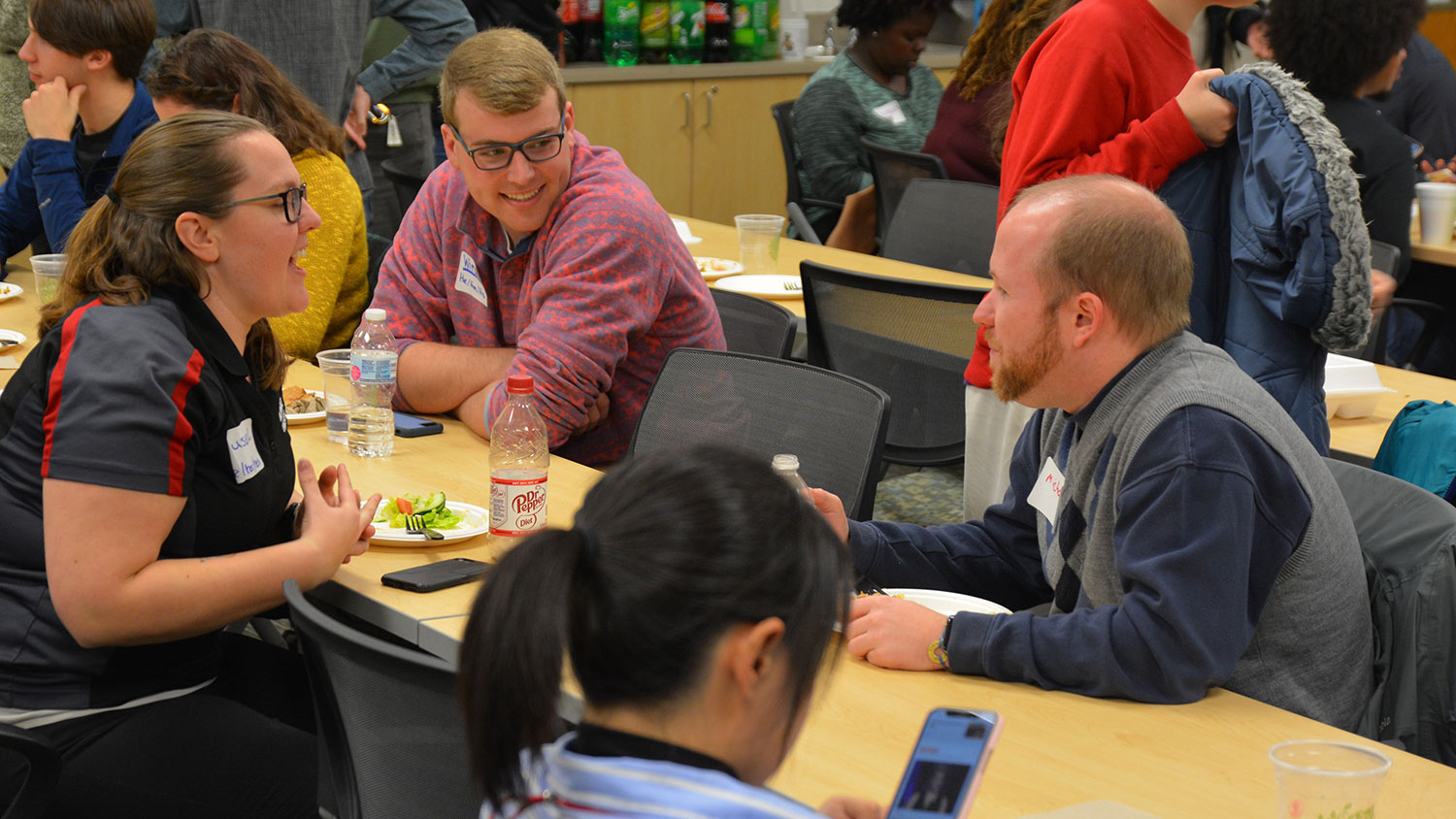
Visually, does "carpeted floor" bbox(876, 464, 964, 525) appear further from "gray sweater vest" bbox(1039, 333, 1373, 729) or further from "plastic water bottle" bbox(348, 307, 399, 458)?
"gray sweater vest" bbox(1039, 333, 1373, 729)

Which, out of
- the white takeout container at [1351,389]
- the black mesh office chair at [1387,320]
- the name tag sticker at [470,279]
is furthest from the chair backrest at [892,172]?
the name tag sticker at [470,279]

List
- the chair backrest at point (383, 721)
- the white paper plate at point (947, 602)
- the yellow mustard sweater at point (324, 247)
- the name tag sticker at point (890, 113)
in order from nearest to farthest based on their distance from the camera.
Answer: the chair backrest at point (383, 721)
the white paper plate at point (947, 602)
the yellow mustard sweater at point (324, 247)
the name tag sticker at point (890, 113)

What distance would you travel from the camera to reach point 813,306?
3.35 meters

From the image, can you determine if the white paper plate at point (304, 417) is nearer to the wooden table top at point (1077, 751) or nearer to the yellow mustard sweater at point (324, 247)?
the yellow mustard sweater at point (324, 247)

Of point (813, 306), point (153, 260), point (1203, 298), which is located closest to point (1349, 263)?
point (1203, 298)

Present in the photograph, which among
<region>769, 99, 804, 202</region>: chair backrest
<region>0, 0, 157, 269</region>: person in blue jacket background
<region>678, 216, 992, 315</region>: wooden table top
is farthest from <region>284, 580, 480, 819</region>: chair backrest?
<region>769, 99, 804, 202</region>: chair backrest

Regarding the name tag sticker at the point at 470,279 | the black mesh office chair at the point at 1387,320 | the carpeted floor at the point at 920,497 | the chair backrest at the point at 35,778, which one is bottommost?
the carpeted floor at the point at 920,497

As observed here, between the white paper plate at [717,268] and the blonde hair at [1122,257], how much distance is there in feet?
7.47

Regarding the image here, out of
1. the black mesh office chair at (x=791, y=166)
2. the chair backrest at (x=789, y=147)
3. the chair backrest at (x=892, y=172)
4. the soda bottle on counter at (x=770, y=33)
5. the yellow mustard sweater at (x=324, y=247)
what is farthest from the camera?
the soda bottle on counter at (x=770, y=33)

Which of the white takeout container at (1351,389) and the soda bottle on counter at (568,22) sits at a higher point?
the soda bottle on counter at (568,22)

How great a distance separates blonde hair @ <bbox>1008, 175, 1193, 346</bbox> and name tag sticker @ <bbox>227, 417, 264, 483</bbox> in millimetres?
1072

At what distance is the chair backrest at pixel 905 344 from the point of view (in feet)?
10.2

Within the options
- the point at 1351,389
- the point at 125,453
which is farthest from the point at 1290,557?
the point at 125,453

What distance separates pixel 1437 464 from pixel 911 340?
129 cm
